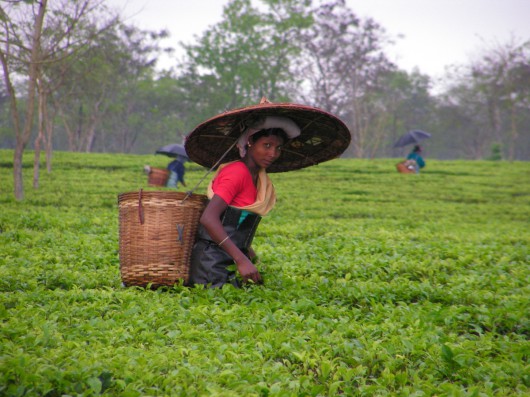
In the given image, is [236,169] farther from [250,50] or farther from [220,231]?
[250,50]

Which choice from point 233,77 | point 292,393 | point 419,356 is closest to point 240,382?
point 292,393

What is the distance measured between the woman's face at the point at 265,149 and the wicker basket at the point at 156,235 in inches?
23.4

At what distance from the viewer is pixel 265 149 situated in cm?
462

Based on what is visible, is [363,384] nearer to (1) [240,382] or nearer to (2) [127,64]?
(1) [240,382]

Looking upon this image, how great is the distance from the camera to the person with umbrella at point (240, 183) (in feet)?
14.4

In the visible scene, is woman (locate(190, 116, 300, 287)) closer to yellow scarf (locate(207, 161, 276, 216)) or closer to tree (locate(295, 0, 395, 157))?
yellow scarf (locate(207, 161, 276, 216))

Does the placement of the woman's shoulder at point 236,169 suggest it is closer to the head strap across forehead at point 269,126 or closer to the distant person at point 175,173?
Result: the head strap across forehead at point 269,126

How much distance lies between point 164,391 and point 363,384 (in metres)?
1.02

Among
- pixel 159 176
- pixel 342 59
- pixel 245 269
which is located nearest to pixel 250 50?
pixel 342 59

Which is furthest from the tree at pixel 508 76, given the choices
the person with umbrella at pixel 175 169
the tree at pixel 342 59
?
the person with umbrella at pixel 175 169

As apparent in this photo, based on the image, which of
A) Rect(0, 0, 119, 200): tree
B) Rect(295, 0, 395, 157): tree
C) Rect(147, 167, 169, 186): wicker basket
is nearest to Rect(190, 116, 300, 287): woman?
Rect(0, 0, 119, 200): tree

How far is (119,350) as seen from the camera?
3.05m

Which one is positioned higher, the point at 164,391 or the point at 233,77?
the point at 233,77

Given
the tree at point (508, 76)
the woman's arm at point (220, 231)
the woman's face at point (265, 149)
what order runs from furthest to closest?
the tree at point (508, 76), the woman's face at point (265, 149), the woman's arm at point (220, 231)
